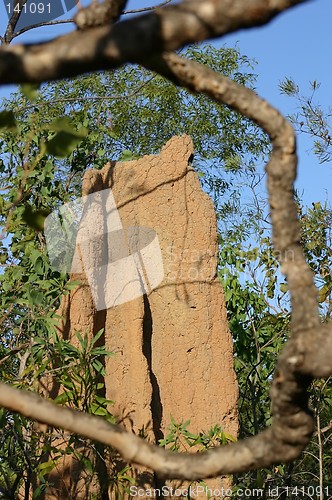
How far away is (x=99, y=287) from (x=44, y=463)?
1383 mm

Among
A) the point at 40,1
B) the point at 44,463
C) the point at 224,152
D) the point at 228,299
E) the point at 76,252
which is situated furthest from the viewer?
the point at 224,152

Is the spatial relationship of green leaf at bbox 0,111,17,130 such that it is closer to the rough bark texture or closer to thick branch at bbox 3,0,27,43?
the rough bark texture

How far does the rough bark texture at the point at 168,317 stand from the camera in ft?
20.3

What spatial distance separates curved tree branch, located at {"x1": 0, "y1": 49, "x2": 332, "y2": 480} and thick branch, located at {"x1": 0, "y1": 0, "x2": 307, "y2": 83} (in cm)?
41

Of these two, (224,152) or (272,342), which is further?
(224,152)

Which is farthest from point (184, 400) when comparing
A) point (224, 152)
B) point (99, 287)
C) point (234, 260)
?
point (224, 152)

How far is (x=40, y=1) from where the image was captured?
10.8 m

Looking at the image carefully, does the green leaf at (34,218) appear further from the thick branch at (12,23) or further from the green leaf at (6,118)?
the thick branch at (12,23)

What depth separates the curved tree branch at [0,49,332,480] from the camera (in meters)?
1.67

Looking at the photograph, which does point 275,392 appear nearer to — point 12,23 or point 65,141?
point 65,141

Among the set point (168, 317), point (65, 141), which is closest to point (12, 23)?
point (168, 317)

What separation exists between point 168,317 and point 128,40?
5.19 metres

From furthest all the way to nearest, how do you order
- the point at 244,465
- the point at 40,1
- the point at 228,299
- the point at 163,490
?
the point at 40,1
the point at 228,299
the point at 163,490
the point at 244,465

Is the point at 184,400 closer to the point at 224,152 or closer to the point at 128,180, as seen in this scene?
the point at 128,180
